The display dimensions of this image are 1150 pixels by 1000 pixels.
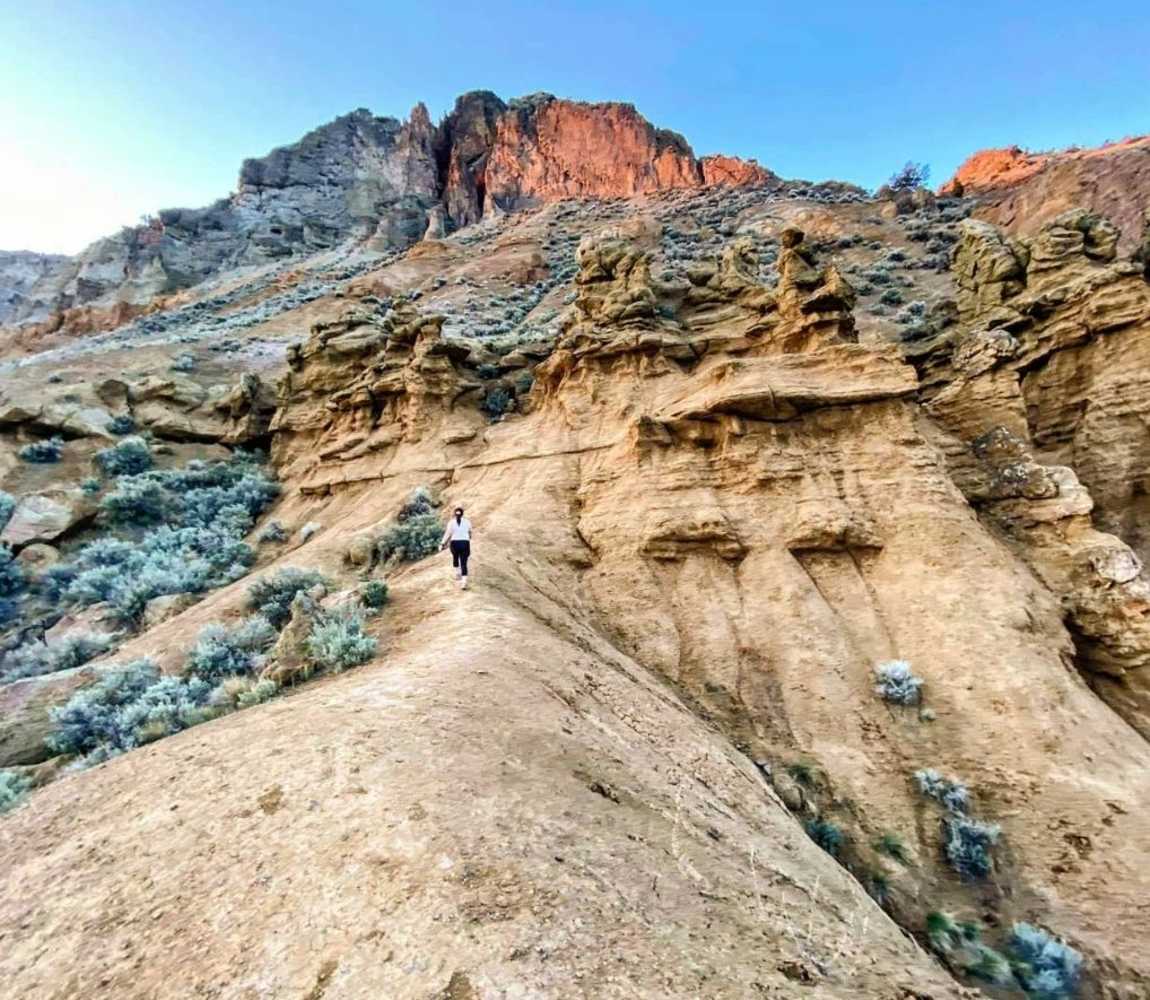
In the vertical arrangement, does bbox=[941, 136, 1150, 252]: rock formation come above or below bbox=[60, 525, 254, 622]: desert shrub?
above

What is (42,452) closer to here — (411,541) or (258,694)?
(411,541)

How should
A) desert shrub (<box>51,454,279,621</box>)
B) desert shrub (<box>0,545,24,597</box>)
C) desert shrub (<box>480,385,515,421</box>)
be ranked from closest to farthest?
desert shrub (<box>51,454,279,621</box>) → desert shrub (<box>0,545,24,597</box>) → desert shrub (<box>480,385,515,421</box>)

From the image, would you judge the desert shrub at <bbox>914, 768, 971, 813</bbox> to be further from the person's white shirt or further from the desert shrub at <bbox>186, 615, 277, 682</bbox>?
the desert shrub at <bbox>186, 615, 277, 682</bbox>

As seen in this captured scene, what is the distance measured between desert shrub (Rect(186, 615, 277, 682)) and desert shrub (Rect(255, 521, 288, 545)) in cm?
884

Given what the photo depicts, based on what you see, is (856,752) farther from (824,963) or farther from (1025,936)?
(824,963)

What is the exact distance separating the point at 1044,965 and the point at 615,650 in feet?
20.7

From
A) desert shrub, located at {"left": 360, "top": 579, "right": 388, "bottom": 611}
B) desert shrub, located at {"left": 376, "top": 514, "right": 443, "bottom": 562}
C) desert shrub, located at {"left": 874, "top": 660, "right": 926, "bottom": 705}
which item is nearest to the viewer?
desert shrub, located at {"left": 360, "top": 579, "right": 388, "bottom": 611}

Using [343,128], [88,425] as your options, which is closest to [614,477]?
[88,425]

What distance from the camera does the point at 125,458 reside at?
23.3 metres

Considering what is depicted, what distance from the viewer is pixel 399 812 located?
14.3 ft

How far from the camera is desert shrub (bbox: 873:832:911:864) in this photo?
A: 8289 millimetres

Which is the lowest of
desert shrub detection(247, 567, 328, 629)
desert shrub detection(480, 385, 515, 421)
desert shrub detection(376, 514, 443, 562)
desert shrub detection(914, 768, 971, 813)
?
desert shrub detection(914, 768, 971, 813)

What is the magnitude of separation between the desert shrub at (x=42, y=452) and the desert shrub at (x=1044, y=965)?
30.1 meters

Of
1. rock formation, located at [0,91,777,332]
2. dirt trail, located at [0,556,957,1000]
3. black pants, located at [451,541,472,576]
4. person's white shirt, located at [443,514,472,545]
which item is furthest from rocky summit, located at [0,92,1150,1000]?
rock formation, located at [0,91,777,332]
